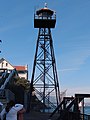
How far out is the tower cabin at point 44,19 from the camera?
49.1 metres

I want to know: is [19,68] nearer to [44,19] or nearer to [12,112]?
[44,19]

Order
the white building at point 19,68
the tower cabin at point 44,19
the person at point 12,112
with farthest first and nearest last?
1. the white building at point 19,68
2. the tower cabin at point 44,19
3. the person at point 12,112

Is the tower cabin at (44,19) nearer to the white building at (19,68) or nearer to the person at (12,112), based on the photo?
the person at (12,112)

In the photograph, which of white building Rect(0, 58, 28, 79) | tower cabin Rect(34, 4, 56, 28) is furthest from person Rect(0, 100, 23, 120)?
white building Rect(0, 58, 28, 79)

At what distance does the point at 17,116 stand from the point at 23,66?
11744cm

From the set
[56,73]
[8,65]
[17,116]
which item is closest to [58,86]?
[56,73]

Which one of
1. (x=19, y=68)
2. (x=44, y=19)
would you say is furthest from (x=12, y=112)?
(x=19, y=68)

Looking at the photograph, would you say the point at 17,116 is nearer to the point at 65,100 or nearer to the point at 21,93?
the point at 65,100

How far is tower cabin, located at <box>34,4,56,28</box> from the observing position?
49.1 meters

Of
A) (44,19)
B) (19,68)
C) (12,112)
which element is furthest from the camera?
(19,68)

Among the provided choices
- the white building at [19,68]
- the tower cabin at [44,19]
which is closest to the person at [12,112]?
the tower cabin at [44,19]

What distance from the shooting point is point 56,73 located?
154 ft

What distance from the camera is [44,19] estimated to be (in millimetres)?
49344

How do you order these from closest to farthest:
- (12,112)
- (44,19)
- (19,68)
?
(12,112), (44,19), (19,68)
